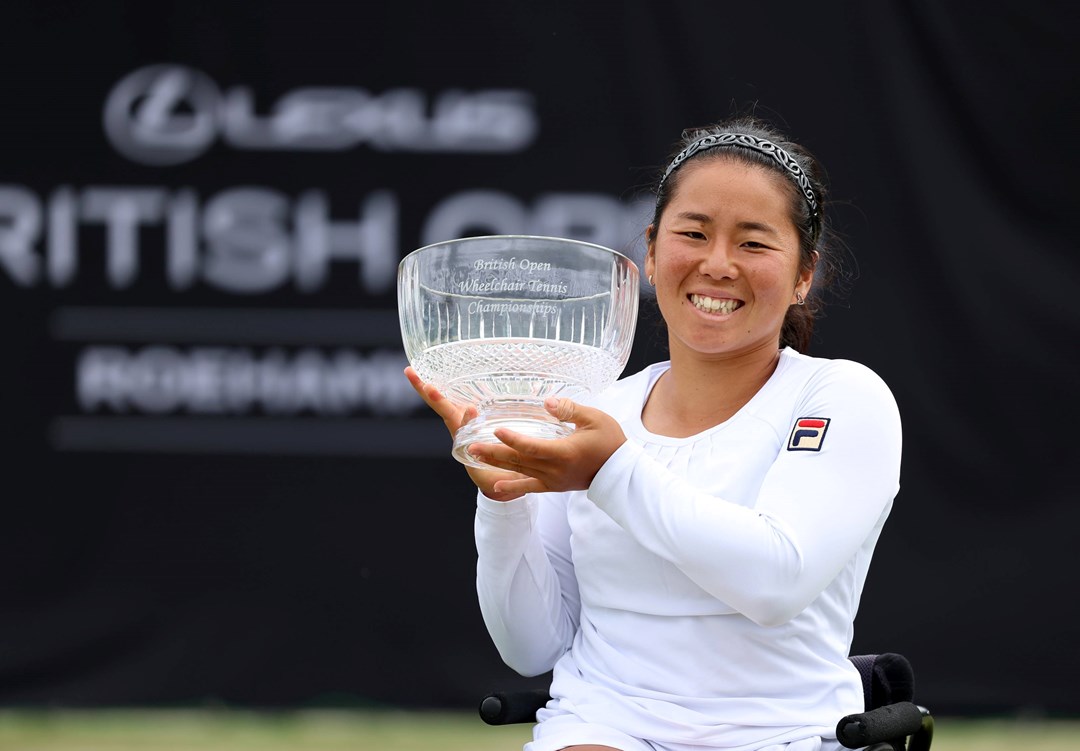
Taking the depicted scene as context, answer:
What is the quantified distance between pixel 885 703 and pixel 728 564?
51 cm

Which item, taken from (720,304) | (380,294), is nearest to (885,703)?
(720,304)

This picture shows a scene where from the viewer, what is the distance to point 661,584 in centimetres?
170

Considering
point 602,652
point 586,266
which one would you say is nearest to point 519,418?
point 586,266

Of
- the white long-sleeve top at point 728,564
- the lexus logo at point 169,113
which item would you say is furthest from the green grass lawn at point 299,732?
the white long-sleeve top at point 728,564

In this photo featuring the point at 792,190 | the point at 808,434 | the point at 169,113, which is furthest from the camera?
the point at 169,113

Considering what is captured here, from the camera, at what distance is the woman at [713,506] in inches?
61.1

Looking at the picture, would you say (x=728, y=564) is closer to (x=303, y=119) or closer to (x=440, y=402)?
(x=440, y=402)

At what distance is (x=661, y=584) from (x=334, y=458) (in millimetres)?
2022

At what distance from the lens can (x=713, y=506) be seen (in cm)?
155

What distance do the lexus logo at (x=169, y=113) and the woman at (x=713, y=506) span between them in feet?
6.85

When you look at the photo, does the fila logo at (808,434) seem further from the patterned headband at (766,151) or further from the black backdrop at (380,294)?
the black backdrop at (380,294)

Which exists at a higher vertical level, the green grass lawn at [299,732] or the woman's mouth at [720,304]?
the woman's mouth at [720,304]

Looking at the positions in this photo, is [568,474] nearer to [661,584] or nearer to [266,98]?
[661,584]

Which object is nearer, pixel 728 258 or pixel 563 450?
pixel 563 450
